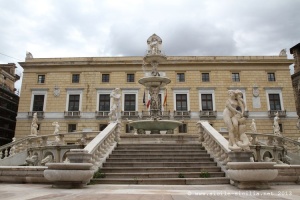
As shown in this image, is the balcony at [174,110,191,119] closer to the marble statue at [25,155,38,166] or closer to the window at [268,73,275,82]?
the window at [268,73,275,82]

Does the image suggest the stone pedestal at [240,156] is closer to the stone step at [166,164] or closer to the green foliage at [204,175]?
the green foliage at [204,175]

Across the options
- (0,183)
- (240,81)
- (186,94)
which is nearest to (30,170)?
(0,183)

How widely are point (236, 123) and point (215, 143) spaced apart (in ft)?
9.00

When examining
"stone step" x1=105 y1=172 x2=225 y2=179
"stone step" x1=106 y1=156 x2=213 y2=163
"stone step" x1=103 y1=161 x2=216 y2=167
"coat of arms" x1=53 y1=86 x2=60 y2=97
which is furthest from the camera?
"coat of arms" x1=53 y1=86 x2=60 y2=97

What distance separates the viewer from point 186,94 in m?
34.2

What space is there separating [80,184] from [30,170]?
2327mm

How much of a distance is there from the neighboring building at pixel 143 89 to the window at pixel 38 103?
24 mm

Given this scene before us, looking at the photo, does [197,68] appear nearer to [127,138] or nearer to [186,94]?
[186,94]

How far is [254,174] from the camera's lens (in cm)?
714

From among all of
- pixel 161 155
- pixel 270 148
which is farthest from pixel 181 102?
pixel 161 155

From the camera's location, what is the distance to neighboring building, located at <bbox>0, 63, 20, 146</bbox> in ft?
122

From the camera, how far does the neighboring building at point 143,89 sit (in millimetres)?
32938

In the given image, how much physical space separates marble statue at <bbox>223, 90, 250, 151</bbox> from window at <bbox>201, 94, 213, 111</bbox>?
84.1 feet

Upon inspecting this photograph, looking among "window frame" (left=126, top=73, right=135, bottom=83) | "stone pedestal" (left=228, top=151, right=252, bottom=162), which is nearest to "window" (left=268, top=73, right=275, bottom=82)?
"window frame" (left=126, top=73, right=135, bottom=83)
